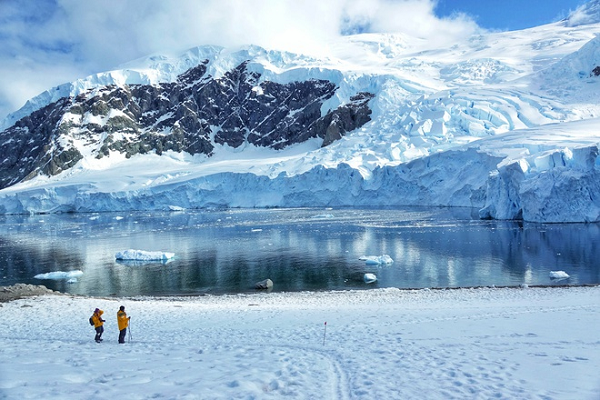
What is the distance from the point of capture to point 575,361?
22.6 feet

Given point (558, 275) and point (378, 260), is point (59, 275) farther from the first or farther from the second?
point (558, 275)

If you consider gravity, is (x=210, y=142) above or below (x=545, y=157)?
above

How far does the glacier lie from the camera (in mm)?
44969

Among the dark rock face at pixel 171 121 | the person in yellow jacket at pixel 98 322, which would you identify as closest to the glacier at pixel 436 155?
the dark rock face at pixel 171 121

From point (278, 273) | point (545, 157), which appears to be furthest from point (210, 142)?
point (278, 273)

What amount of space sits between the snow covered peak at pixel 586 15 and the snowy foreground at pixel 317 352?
451 feet

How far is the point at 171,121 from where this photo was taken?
446 ft

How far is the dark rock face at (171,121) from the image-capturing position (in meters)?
122

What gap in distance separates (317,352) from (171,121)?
13538cm

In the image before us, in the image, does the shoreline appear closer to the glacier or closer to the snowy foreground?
the snowy foreground

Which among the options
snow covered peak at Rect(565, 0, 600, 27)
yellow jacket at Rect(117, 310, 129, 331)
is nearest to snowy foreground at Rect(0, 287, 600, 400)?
yellow jacket at Rect(117, 310, 129, 331)

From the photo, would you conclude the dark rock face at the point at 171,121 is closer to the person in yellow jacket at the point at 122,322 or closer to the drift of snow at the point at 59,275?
the drift of snow at the point at 59,275

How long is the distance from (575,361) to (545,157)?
43.0m

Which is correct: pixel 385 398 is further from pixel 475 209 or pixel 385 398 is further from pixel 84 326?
pixel 475 209
